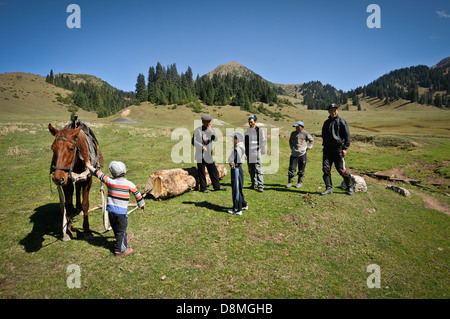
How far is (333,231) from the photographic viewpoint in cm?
616

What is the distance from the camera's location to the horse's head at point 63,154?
14.7 ft

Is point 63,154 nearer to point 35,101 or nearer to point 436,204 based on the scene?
point 436,204

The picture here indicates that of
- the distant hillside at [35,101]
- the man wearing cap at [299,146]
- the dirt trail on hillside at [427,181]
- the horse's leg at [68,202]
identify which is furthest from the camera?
the distant hillside at [35,101]

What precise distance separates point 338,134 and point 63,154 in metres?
8.80

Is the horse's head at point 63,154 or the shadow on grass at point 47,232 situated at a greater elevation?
the horse's head at point 63,154

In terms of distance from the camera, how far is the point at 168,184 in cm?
827

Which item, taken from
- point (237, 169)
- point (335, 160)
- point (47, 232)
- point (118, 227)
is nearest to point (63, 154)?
point (118, 227)

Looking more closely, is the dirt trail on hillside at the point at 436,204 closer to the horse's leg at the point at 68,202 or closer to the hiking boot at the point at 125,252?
the hiking boot at the point at 125,252

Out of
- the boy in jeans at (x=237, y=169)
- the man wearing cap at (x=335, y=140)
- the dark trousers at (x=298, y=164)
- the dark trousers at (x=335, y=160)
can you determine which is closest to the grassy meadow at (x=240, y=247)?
the boy in jeans at (x=237, y=169)

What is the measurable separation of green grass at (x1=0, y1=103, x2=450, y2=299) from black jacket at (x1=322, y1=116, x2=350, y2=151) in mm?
2132

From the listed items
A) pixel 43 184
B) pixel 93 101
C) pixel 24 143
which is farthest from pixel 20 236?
pixel 93 101

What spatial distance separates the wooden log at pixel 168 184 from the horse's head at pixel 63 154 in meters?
3.52

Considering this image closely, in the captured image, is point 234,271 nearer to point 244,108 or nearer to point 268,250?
point 268,250

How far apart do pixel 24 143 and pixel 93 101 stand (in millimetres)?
122497
